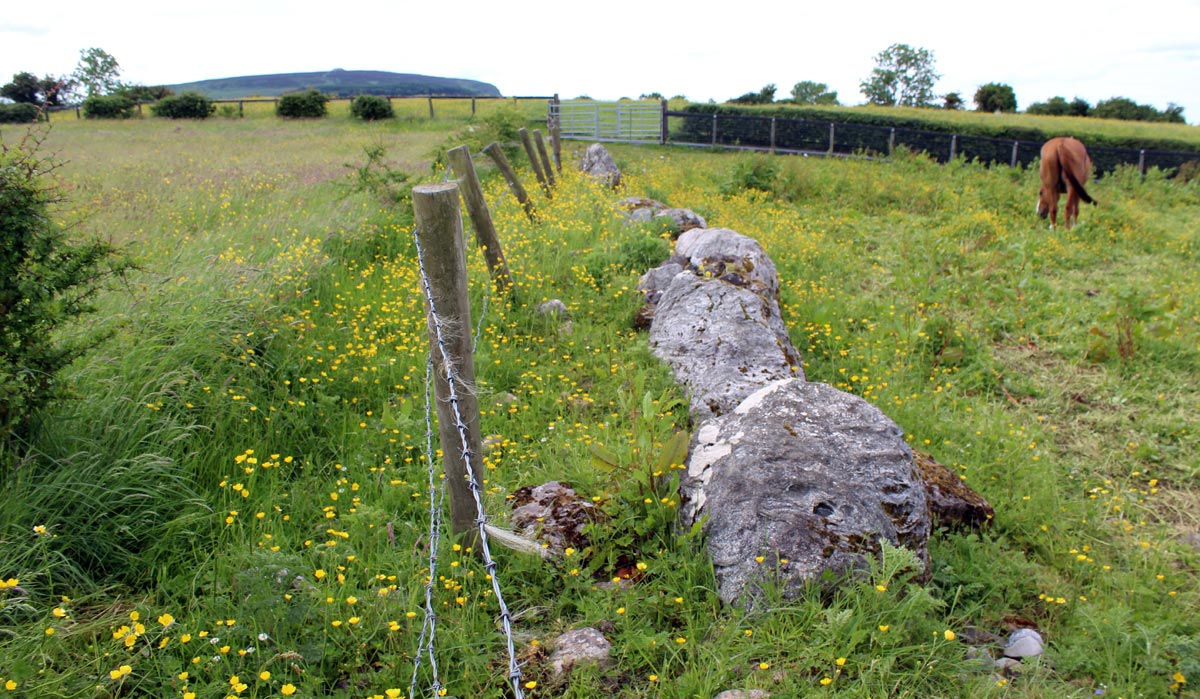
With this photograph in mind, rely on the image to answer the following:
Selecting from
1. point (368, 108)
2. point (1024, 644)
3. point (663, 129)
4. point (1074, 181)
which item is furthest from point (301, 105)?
point (1024, 644)

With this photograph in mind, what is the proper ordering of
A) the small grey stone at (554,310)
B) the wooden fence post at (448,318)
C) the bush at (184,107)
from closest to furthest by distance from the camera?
the wooden fence post at (448,318)
the small grey stone at (554,310)
the bush at (184,107)

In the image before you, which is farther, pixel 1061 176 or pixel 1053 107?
pixel 1053 107

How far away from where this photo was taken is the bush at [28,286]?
339 cm

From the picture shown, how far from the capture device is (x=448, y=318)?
3107 millimetres

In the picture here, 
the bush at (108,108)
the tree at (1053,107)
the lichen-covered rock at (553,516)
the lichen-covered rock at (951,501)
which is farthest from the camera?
the tree at (1053,107)

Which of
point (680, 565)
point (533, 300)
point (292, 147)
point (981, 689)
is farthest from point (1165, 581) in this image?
point (292, 147)

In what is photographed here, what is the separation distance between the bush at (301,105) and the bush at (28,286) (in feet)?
121

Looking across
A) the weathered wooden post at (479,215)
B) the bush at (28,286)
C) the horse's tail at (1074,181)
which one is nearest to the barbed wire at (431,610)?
the bush at (28,286)

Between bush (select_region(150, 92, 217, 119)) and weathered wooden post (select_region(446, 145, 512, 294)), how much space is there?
120 ft

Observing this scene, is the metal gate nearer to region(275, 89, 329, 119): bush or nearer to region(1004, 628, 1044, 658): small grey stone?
region(275, 89, 329, 119): bush

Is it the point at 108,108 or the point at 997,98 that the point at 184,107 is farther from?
the point at 997,98

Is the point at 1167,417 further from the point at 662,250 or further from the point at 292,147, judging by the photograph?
the point at 292,147

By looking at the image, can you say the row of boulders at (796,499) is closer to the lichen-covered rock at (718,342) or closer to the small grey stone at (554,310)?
the lichen-covered rock at (718,342)

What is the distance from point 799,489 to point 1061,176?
42.2 ft
